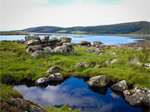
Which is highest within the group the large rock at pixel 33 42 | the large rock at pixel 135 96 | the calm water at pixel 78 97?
the large rock at pixel 33 42

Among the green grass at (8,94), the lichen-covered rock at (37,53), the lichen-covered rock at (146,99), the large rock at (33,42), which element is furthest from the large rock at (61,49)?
the lichen-covered rock at (146,99)

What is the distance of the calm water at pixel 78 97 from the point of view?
12242 millimetres

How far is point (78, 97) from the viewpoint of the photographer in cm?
1400

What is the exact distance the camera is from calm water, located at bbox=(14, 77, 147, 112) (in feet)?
40.2

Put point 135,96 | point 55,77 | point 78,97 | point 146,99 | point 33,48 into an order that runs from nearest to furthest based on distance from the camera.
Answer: point 146,99, point 135,96, point 78,97, point 55,77, point 33,48

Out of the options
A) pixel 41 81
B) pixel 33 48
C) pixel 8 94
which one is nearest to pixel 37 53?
pixel 33 48

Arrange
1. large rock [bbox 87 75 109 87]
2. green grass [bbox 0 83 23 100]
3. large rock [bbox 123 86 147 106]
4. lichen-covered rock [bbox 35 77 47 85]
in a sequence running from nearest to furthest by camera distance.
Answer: green grass [bbox 0 83 23 100] → large rock [bbox 123 86 147 106] → large rock [bbox 87 75 109 87] → lichen-covered rock [bbox 35 77 47 85]

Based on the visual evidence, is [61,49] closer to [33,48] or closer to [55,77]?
[33,48]

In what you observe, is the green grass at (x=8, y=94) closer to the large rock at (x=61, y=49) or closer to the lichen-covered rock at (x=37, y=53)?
the lichen-covered rock at (x=37, y=53)

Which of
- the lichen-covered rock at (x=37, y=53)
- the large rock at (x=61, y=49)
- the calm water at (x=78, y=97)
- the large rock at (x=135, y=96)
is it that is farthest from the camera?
the large rock at (x=61, y=49)

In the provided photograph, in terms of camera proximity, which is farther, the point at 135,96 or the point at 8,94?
the point at 135,96

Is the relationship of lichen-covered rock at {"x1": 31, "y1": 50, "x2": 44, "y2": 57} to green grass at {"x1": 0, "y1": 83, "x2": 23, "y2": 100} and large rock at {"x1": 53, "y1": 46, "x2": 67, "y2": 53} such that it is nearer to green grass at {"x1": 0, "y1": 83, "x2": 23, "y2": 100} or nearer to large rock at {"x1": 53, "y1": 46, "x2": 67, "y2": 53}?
large rock at {"x1": 53, "y1": 46, "x2": 67, "y2": 53}

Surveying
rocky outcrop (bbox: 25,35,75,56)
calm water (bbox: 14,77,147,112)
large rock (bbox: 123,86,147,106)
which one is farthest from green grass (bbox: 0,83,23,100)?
rocky outcrop (bbox: 25,35,75,56)

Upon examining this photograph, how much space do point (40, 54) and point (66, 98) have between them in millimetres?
17372
